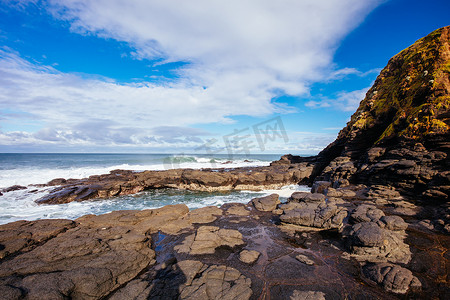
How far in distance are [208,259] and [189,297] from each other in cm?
216

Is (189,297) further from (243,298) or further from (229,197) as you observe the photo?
(229,197)

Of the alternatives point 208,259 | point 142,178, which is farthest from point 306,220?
point 142,178

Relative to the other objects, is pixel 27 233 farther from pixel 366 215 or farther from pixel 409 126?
pixel 409 126

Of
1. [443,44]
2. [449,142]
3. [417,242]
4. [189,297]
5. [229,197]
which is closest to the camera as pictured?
[189,297]

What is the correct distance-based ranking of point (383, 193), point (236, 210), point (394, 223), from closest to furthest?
point (394, 223)
point (236, 210)
point (383, 193)

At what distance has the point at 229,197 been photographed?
22.5 m

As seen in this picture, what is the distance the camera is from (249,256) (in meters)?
7.48

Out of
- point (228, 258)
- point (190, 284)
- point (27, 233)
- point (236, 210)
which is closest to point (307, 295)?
point (228, 258)

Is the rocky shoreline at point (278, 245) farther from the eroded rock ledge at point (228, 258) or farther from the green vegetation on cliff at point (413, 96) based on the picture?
the green vegetation on cliff at point (413, 96)

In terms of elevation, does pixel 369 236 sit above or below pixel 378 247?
above

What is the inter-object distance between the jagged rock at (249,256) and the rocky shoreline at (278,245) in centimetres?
4

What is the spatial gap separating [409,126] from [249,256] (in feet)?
64.2

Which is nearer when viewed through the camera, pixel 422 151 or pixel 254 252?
pixel 254 252

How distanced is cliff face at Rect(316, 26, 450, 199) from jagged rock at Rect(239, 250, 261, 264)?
12735 mm
